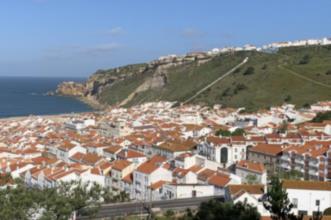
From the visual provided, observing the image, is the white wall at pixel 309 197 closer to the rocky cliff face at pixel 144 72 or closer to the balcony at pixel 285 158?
the balcony at pixel 285 158

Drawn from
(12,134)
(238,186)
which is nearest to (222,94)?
(12,134)

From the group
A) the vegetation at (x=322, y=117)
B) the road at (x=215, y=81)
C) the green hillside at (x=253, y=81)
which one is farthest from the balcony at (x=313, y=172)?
the road at (x=215, y=81)

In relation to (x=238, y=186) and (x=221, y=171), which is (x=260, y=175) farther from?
(x=238, y=186)

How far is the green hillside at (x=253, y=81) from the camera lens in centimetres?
10000

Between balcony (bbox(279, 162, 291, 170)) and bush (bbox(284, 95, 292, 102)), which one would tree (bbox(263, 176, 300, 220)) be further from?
bush (bbox(284, 95, 292, 102))

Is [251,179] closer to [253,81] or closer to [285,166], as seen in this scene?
[285,166]

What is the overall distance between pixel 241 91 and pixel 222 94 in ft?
16.2

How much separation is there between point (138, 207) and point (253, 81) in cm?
8237

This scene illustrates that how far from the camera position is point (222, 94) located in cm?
11281

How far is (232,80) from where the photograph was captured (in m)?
122

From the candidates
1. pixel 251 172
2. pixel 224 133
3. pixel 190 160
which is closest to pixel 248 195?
pixel 251 172

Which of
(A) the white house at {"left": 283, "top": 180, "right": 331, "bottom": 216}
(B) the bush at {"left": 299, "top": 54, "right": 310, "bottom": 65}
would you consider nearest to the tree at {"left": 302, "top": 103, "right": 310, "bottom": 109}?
(B) the bush at {"left": 299, "top": 54, "right": 310, "bottom": 65}

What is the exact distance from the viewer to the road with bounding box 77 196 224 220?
32091 millimetres

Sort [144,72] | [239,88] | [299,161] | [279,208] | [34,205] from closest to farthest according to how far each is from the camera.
Answer: [279,208] < [34,205] < [299,161] < [239,88] < [144,72]
